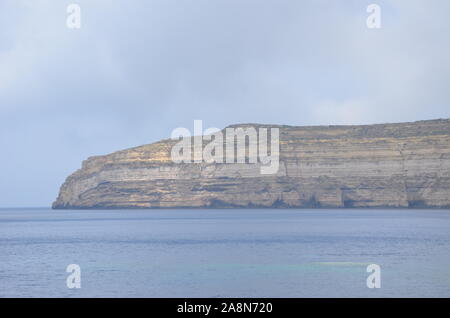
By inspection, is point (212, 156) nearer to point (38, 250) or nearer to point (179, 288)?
point (38, 250)

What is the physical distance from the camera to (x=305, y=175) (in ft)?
549

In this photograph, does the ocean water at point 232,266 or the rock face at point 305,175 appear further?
the rock face at point 305,175

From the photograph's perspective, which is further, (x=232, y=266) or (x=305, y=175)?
(x=305, y=175)

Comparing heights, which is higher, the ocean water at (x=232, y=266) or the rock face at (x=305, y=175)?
the rock face at (x=305, y=175)

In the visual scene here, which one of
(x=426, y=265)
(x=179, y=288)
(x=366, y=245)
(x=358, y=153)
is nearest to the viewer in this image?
(x=179, y=288)

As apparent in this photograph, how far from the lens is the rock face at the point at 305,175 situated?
15625 cm

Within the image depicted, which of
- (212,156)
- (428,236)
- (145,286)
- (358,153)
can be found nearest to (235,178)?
(212,156)

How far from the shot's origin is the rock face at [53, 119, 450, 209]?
156m

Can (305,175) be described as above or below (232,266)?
above

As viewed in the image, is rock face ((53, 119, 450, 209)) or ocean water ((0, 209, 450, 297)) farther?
rock face ((53, 119, 450, 209))

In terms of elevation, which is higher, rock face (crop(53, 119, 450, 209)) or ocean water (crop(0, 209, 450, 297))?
rock face (crop(53, 119, 450, 209))

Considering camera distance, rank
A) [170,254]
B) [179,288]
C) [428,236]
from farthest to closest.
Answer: [428,236] < [170,254] < [179,288]
